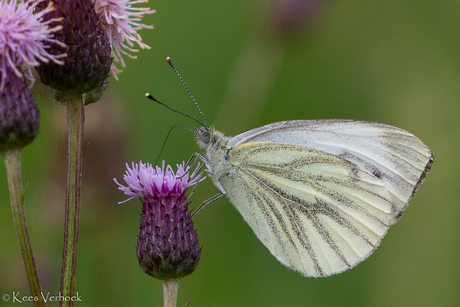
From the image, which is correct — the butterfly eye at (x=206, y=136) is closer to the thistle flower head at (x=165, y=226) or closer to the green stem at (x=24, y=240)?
the thistle flower head at (x=165, y=226)

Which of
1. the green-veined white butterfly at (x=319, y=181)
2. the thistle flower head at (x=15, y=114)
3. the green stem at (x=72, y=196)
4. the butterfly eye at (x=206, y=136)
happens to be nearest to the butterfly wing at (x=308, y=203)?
the green-veined white butterfly at (x=319, y=181)

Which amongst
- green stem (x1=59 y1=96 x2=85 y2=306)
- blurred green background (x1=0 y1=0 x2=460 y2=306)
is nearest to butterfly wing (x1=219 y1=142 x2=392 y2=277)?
blurred green background (x1=0 y1=0 x2=460 y2=306)

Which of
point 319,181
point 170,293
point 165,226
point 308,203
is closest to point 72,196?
point 165,226

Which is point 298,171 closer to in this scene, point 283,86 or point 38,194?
point 38,194

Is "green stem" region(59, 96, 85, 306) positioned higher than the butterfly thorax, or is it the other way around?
the butterfly thorax

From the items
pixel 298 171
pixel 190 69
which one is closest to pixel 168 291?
pixel 298 171

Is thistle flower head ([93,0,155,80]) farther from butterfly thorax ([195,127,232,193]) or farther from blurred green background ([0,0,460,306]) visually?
butterfly thorax ([195,127,232,193])

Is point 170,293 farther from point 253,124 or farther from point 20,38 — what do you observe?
point 253,124


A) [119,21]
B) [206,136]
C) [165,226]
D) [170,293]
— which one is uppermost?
[119,21]
